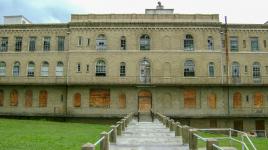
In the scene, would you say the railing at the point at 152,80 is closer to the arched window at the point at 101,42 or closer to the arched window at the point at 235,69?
the arched window at the point at 235,69

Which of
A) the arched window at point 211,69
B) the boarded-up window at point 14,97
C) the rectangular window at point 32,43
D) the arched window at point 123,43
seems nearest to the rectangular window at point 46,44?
the rectangular window at point 32,43

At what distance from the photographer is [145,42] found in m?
40.8

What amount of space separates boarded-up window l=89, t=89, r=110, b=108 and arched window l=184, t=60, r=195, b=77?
868 centimetres

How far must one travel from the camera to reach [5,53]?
4222cm

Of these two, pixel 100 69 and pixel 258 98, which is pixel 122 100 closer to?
pixel 100 69

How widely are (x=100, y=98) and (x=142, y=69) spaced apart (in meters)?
5.47

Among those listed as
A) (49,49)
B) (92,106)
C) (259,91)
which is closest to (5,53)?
(49,49)

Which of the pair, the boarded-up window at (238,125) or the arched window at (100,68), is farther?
the arched window at (100,68)

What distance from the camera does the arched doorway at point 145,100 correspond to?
4025 cm

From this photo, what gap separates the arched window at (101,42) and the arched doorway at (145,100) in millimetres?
6478

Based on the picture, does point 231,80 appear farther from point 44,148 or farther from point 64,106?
point 44,148

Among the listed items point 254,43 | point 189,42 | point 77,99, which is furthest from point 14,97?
point 254,43

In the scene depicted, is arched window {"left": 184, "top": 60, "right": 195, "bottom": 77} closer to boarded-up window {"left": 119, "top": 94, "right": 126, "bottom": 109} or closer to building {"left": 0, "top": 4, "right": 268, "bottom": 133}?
building {"left": 0, "top": 4, "right": 268, "bottom": 133}

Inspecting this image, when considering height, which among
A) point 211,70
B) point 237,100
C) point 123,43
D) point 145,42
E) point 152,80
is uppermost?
point 145,42
